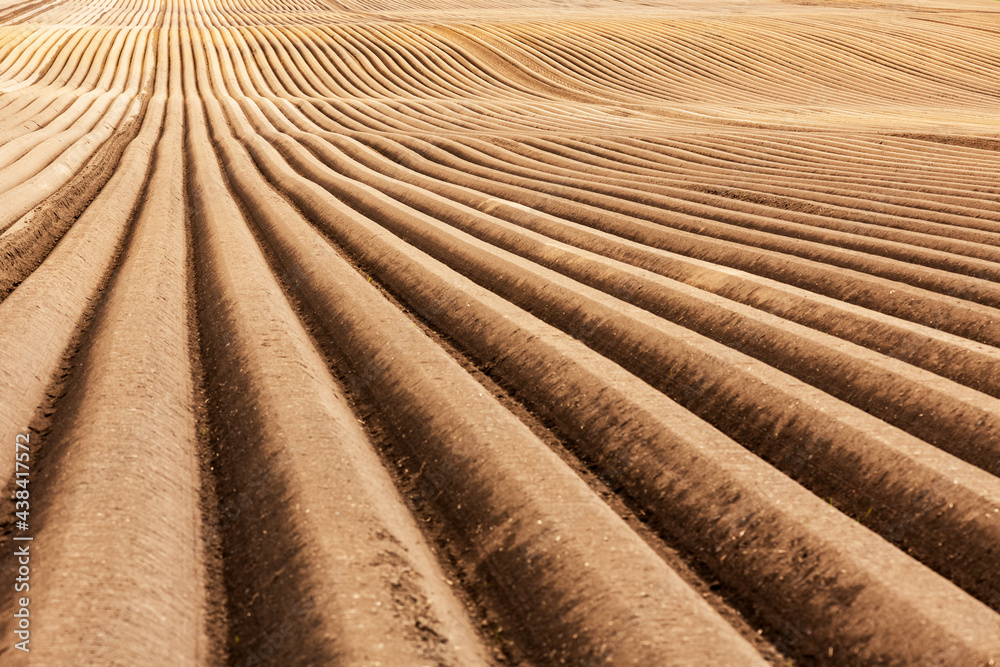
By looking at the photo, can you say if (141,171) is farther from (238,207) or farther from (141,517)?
(141,517)

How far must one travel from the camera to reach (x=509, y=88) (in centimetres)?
2477

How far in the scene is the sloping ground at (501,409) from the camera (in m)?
2.72

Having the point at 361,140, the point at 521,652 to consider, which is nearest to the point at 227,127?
the point at 361,140

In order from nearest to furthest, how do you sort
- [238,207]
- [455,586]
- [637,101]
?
[455,586] < [238,207] < [637,101]

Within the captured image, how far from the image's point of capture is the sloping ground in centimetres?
272

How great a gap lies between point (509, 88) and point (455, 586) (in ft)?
78.6

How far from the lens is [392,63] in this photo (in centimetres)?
2739

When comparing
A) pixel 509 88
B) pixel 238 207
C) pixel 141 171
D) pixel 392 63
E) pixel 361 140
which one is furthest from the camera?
pixel 392 63

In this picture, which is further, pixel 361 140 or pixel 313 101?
pixel 313 101

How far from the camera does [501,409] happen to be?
13.6ft

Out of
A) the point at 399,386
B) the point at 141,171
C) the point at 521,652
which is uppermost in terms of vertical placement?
the point at 141,171

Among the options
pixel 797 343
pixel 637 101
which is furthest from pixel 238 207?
pixel 637 101

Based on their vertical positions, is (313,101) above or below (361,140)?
above

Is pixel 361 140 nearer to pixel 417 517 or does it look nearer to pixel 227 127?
pixel 227 127
